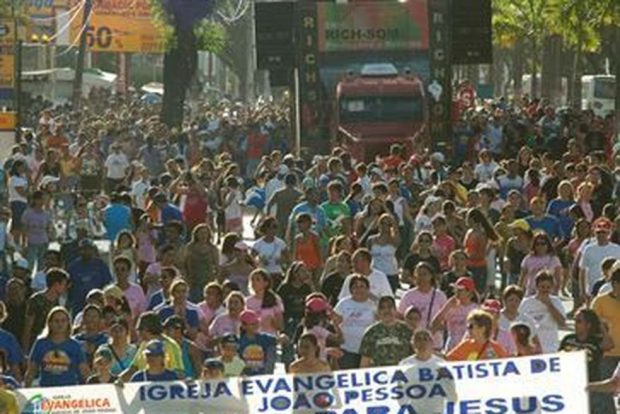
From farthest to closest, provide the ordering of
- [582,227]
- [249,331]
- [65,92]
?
[65,92] → [582,227] → [249,331]

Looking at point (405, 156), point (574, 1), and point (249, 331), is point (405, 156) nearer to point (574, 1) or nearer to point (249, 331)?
point (574, 1)

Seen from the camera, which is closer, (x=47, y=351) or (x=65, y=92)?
(x=47, y=351)

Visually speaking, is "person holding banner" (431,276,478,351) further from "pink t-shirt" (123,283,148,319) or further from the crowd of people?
"pink t-shirt" (123,283,148,319)

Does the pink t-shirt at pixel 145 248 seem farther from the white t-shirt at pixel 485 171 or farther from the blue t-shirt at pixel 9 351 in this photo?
the white t-shirt at pixel 485 171

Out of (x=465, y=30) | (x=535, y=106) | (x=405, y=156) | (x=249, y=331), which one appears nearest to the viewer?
(x=249, y=331)

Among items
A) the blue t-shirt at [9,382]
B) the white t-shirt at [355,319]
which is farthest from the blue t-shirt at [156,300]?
the blue t-shirt at [9,382]

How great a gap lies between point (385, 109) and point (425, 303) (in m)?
25.2

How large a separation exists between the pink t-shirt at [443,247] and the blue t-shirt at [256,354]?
4373 mm

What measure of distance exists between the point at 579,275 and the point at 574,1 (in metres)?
34.9

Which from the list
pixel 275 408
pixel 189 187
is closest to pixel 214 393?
pixel 275 408

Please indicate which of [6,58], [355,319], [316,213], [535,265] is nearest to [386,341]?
[355,319]

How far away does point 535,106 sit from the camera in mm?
52250

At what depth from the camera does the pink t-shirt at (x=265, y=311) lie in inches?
642

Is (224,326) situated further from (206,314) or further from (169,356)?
(169,356)
